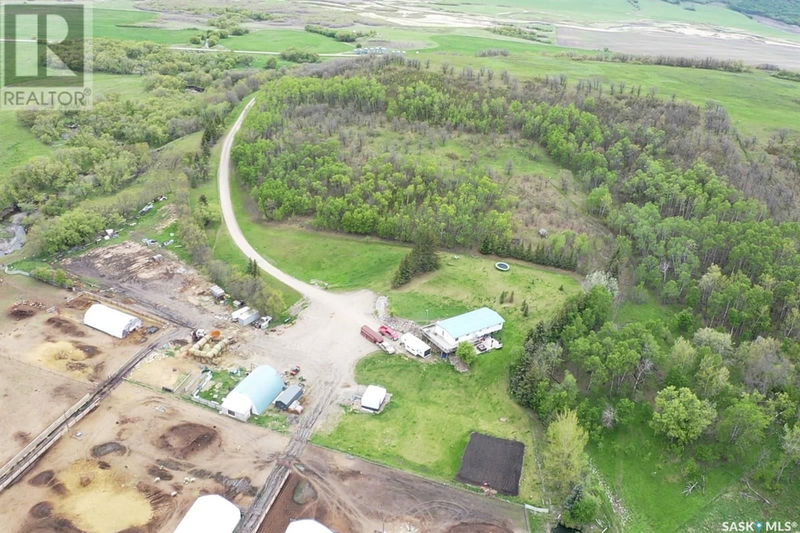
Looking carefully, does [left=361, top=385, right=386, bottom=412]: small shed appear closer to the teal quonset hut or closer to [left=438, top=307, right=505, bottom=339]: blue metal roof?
the teal quonset hut

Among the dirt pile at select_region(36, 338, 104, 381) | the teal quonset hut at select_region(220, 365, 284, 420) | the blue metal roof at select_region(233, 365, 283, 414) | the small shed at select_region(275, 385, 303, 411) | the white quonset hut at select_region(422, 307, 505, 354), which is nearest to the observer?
the teal quonset hut at select_region(220, 365, 284, 420)

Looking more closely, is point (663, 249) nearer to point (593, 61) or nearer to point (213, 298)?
point (213, 298)

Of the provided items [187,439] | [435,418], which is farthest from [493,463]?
[187,439]

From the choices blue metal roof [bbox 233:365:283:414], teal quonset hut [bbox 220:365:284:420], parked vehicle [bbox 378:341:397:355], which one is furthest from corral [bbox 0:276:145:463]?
parked vehicle [bbox 378:341:397:355]

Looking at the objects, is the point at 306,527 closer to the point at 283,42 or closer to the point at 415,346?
the point at 415,346

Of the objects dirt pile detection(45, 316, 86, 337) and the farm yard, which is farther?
dirt pile detection(45, 316, 86, 337)

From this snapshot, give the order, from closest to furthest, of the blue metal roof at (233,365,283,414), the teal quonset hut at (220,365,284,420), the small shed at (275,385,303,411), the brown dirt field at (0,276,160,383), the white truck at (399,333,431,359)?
the teal quonset hut at (220,365,284,420) < the blue metal roof at (233,365,283,414) < the small shed at (275,385,303,411) < the brown dirt field at (0,276,160,383) < the white truck at (399,333,431,359)
